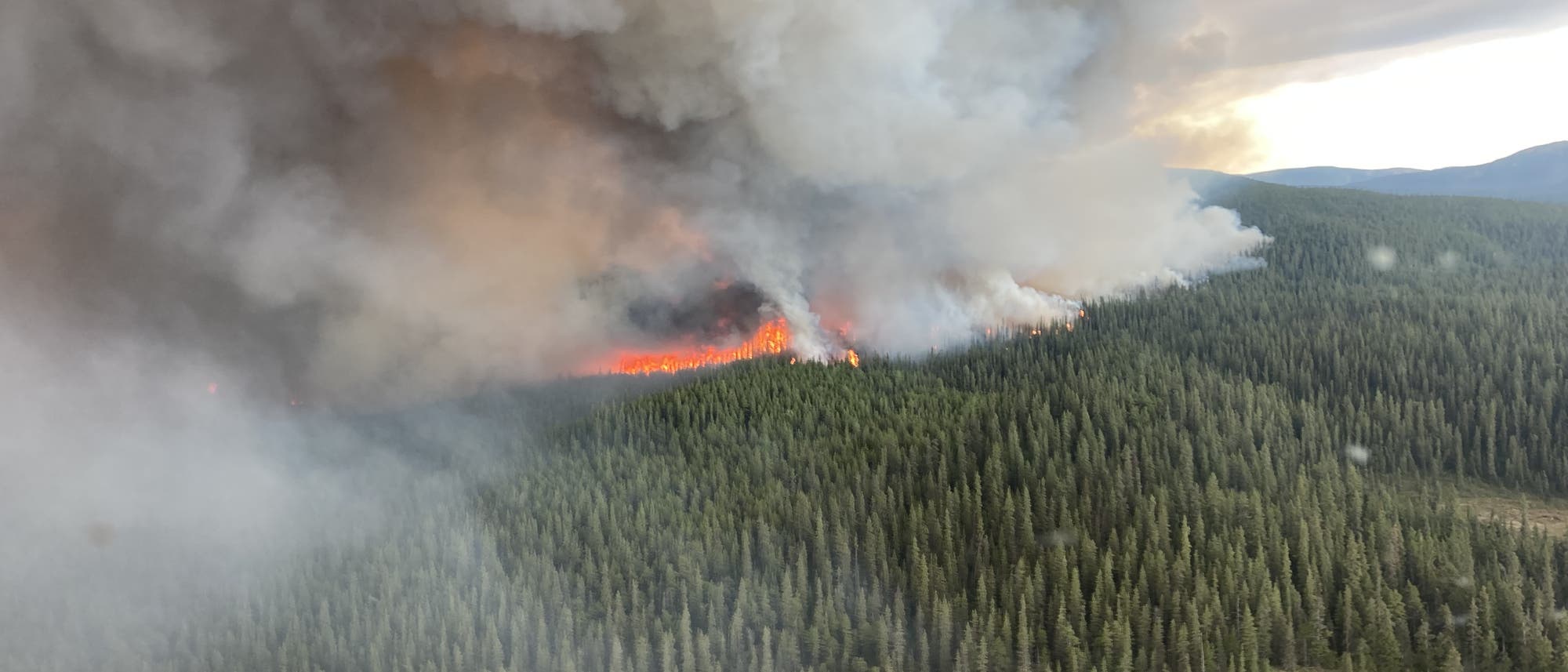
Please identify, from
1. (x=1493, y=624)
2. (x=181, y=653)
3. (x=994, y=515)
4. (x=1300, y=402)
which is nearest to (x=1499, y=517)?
(x=1493, y=624)

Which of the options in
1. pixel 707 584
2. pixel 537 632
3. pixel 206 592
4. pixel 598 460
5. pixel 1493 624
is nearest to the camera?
pixel 1493 624

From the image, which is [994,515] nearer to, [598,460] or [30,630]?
[598,460]

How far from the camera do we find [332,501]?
173 m

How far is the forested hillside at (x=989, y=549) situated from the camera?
10812 cm

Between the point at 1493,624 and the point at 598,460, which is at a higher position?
the point at 598,460

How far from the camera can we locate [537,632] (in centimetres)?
11750

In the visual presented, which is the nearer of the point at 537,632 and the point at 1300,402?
the point at 537,632

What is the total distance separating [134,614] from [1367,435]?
198 meters

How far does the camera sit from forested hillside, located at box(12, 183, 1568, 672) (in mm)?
108125

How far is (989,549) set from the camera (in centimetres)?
13312

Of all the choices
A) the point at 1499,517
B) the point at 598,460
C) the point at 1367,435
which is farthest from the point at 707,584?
the point at 1367,435

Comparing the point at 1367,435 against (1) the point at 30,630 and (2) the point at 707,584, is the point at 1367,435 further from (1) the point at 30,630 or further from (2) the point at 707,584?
(1) the point at 30,630

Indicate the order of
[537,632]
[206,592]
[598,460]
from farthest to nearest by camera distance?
[598,460], [206,592], [537,632]

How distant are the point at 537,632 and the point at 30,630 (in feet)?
244
